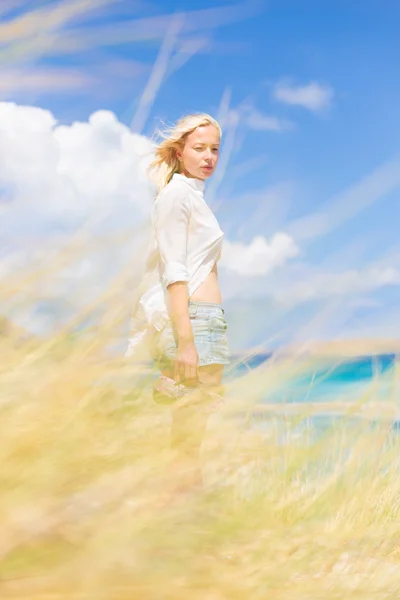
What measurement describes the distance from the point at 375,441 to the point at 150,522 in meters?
1.07

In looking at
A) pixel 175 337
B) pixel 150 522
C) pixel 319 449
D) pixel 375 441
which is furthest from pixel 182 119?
pixel 150 522

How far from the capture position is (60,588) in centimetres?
79

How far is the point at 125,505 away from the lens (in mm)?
878

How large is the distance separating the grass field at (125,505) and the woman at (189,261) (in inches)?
36.7

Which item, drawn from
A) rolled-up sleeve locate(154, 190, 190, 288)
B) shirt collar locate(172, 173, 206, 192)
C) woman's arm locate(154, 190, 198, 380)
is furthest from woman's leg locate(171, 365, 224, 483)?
shirt collar locate(172, 173, 206, 192)

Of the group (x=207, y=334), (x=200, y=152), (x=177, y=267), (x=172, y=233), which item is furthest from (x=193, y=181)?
(x=207, y=334)

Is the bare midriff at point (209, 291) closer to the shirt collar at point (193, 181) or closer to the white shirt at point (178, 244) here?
the white shirt at point (178, 244)

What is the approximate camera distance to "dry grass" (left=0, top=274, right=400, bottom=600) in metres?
0.83

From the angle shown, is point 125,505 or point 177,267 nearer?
point 125,505

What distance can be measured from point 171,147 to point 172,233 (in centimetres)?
44

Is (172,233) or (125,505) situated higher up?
(172,233)

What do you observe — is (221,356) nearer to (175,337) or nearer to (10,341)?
(175,337)

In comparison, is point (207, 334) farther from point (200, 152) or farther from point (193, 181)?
point (200, 152)

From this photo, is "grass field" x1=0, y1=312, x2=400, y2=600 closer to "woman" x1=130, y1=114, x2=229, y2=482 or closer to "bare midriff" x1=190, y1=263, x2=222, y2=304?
"woman" x1=130, y1=114, x2=229, y2=482
